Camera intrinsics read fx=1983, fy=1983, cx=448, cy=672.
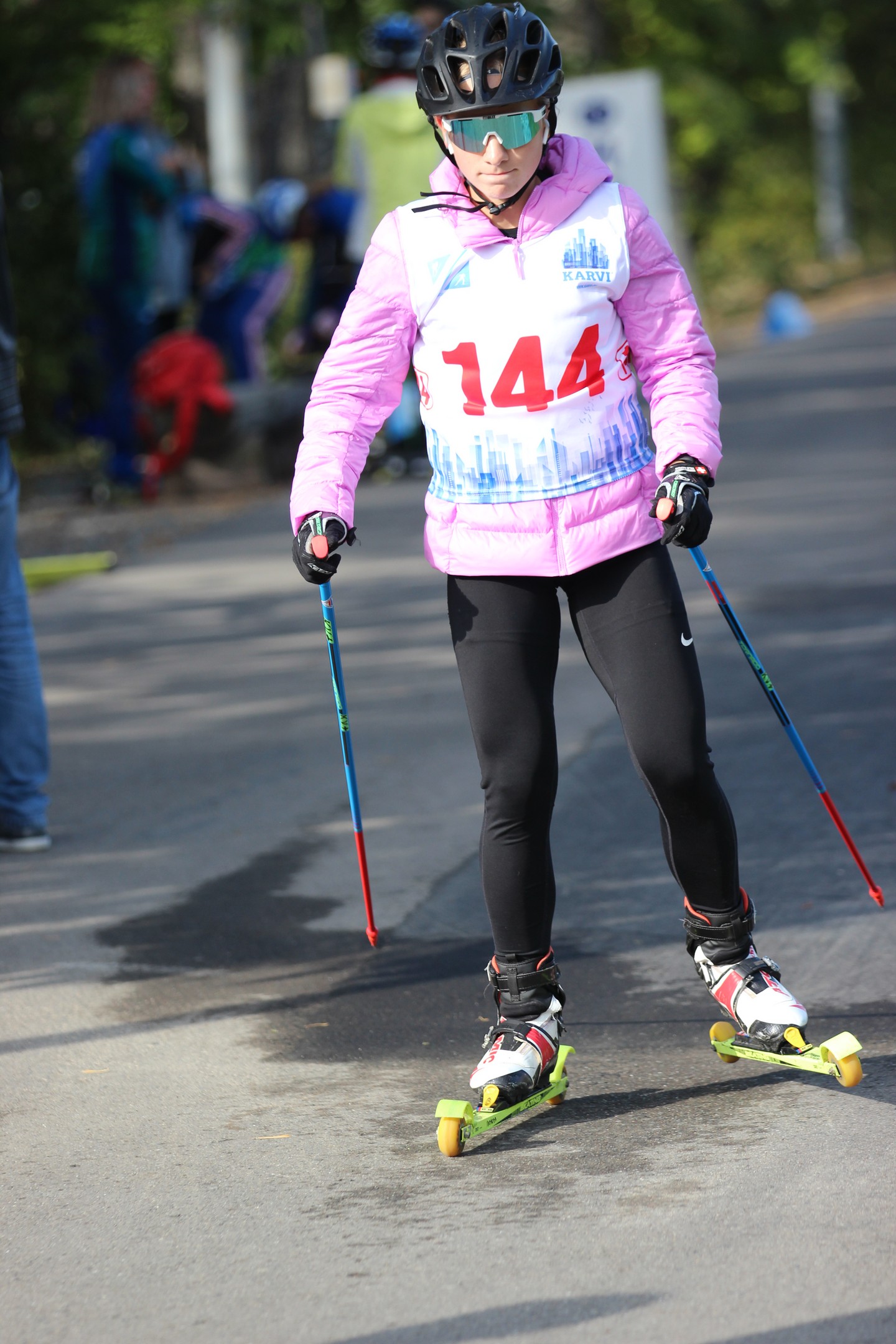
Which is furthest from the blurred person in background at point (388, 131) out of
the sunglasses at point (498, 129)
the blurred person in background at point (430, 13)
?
the sunglasses at point (498, 129)

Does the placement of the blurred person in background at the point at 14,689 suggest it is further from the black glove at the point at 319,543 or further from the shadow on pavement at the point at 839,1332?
the shadow on pavement at the point at 839,1332

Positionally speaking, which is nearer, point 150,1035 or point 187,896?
point 150,1035

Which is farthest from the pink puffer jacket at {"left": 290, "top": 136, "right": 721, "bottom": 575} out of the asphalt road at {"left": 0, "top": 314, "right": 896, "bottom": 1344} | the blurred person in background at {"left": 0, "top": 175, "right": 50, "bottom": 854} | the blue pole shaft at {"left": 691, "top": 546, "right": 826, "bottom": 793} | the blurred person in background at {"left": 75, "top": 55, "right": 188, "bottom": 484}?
the blurred person in background at {"left": 75, "top": 55, "right": 188, "bottom": 484}

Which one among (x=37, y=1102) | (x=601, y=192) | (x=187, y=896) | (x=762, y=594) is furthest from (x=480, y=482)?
(x=762, y=594)

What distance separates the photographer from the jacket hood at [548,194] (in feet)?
12.6

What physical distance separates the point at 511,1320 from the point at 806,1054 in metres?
1.06

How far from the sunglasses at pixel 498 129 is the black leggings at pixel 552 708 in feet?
2.71

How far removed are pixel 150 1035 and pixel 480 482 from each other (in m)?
1.52

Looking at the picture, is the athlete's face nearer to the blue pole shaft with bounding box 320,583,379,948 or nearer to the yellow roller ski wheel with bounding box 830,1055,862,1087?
the blue pole shaft with bounding box 320,583,379,948

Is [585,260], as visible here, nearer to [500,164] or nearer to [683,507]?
[500,164]

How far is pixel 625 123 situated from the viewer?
16797 millimetres

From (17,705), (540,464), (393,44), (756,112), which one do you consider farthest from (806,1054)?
(756,112)

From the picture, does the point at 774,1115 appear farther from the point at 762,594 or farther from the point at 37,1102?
the point at 762,594

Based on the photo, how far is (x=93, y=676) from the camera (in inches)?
325
